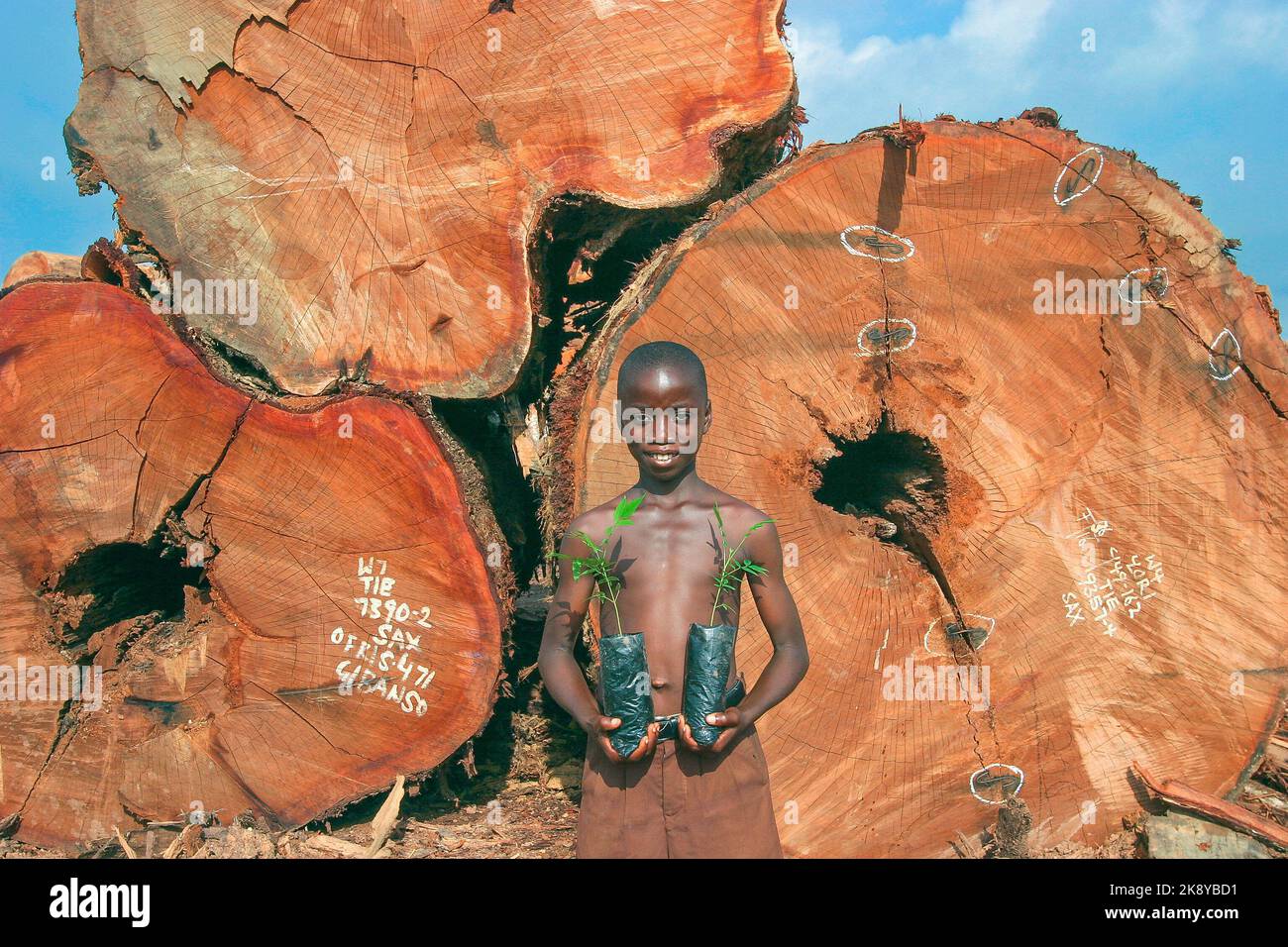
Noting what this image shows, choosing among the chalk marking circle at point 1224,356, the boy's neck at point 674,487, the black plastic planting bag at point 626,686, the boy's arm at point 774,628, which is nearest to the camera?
the black plastic planting bag at point 626,686

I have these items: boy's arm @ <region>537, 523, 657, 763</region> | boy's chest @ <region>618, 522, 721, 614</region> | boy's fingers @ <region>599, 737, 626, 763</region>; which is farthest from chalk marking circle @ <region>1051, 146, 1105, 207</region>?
boy's fingers @ <region>599, 737, 626, 763</region>

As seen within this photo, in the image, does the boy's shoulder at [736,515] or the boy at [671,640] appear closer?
the boy at [671,640]

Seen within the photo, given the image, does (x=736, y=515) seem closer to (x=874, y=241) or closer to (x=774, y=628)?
(x=774, y=628)

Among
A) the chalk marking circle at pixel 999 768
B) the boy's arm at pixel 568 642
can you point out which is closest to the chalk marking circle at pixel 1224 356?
the chalk marking circle at pixel 999 768

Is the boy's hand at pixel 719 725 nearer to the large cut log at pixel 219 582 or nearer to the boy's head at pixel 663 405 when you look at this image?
the boy's head at pixel 663 405
